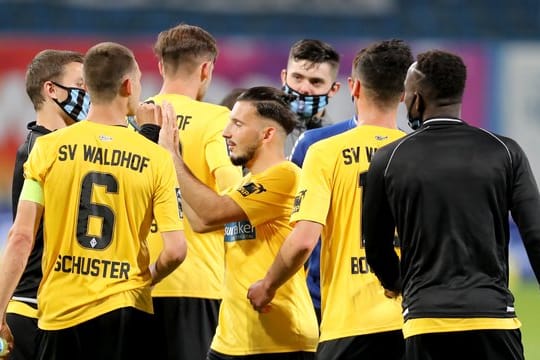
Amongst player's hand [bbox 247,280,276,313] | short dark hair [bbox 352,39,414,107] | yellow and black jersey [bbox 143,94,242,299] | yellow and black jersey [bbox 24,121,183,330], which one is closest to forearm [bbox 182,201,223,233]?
yellow and black jersey [bbox 143,94,242,299]

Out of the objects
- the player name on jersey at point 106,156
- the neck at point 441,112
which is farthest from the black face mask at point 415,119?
the player name on jersey at point 106,156

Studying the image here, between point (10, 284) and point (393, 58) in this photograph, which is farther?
point (393, 58)

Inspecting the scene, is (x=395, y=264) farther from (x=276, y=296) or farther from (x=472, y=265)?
(x=276, y=296)

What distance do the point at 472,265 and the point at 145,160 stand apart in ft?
4.72

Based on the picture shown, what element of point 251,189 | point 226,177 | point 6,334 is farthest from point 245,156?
point 6,334

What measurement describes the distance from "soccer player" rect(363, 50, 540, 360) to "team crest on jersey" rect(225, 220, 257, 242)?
1140 millimetres

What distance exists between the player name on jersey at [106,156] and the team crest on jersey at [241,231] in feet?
2.85

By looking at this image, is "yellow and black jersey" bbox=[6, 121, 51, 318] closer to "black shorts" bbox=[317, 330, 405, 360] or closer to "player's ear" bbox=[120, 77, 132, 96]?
"player's ear" bbox=[120, 77, 132, 96]

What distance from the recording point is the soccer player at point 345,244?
5.42 m

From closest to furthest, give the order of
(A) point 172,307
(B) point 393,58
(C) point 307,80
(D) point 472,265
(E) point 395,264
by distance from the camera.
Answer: (D) point 472,265, (E) point 395,264, (B) point 393,58, (A) point 172,307, (C) point 307,80

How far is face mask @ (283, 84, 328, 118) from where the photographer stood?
770 cm

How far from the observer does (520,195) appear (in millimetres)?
4734

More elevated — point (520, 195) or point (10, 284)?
point (520, 195)

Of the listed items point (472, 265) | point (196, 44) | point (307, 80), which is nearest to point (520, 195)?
point (472, 265)
